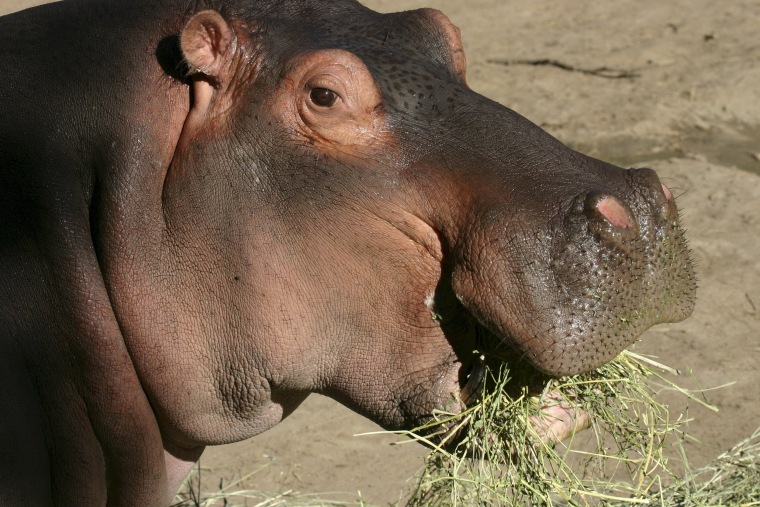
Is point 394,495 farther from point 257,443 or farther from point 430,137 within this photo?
point 430,137

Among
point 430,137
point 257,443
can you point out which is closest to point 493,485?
point 430,137

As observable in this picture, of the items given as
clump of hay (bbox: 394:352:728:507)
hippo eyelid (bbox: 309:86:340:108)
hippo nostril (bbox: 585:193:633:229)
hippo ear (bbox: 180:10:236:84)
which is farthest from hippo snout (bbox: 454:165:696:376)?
hippo ear (bbox: 180:10:236:84)

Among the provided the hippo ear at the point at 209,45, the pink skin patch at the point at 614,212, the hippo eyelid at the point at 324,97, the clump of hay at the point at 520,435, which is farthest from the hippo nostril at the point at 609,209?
the hippo ear at the point at 209,45

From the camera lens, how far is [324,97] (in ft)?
8.15

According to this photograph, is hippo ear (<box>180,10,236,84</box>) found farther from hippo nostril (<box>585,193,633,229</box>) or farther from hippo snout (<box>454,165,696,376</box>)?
hippo nostril (<box>585,193,633,229</box>)

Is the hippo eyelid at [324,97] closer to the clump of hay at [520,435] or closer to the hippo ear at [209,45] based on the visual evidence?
the hippo ear at [209,45]

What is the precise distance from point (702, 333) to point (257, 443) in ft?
6.44

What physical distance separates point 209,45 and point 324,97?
0.32 meters

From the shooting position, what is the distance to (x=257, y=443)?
449 cm

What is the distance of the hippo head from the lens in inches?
93.7

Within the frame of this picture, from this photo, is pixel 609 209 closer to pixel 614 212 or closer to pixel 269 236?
pixel 614 212

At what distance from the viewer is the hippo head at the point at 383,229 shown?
238 centimetres

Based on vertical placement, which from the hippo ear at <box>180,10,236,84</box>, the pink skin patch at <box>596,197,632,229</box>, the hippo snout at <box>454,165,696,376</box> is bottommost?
the hippo snout at <box>454,165,696,376</box>

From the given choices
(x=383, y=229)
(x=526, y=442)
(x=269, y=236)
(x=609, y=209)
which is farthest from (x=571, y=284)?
(x=269, y=236)
